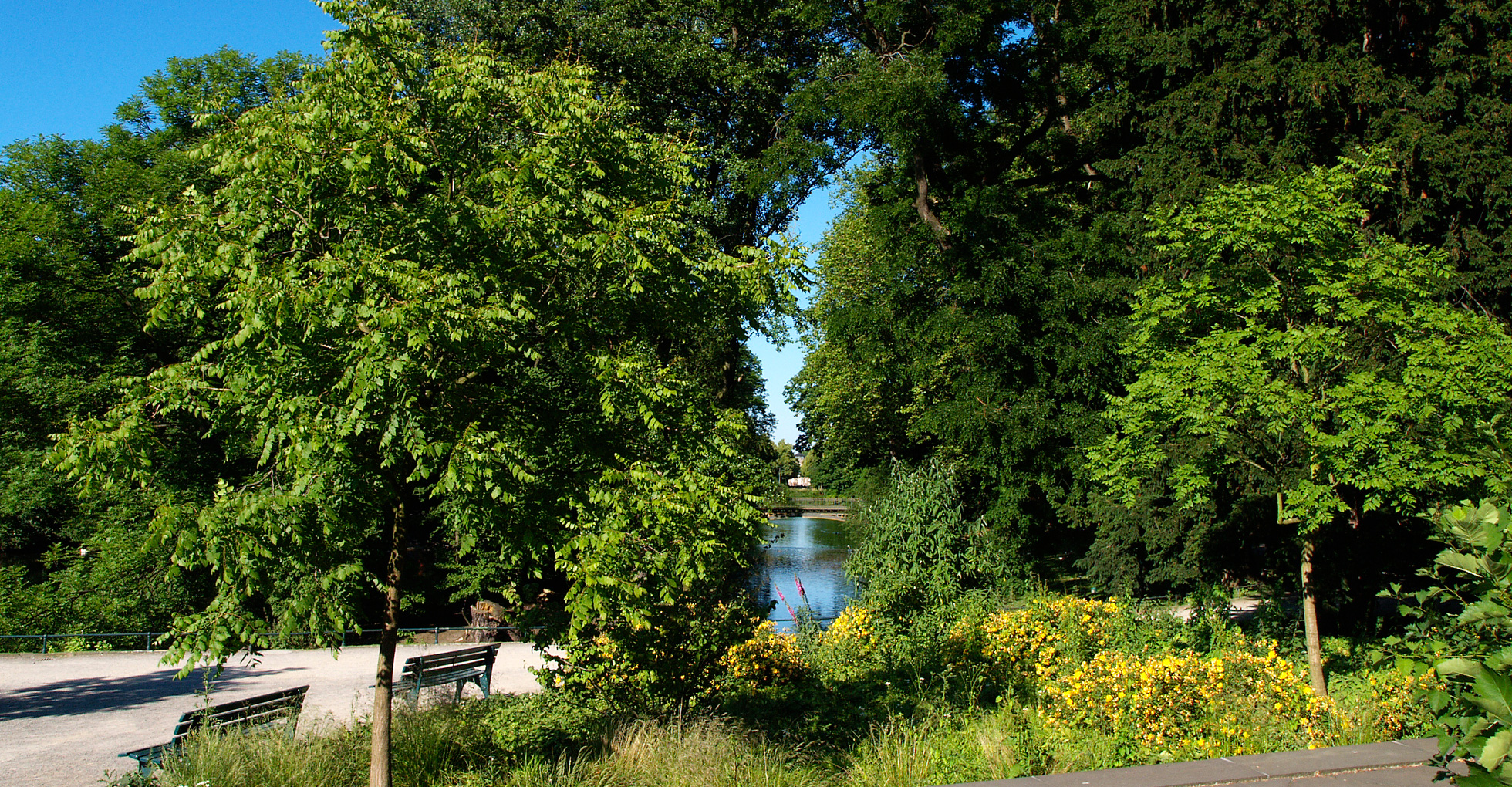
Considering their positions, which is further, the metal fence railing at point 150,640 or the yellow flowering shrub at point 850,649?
the metal fence railing at point 150,640

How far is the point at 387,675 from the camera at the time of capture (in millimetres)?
6160

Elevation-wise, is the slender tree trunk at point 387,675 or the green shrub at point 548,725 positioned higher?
the slender tree trunk at point 387,675

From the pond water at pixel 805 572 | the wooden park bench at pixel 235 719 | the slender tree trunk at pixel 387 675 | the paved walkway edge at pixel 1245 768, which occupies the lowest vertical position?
the pond water at pixel 805 572

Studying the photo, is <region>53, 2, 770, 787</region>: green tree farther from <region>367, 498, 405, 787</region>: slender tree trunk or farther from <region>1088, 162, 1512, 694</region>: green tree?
<region>1088, 162, 1512, 694</region>: green tree

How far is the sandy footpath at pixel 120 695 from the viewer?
8492 millimetres

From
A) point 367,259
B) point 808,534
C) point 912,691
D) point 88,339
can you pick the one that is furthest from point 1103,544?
point 808,534

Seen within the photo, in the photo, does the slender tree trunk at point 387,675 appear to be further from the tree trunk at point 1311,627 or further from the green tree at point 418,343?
the tree trunk at point 1311,627

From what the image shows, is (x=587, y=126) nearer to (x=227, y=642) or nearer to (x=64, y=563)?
(x=227, y=642)

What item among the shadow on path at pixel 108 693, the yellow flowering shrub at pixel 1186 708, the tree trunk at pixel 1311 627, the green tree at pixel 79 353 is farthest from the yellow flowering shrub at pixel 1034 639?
the green tree at pixel 79 353

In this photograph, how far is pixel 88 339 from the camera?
17156 mm

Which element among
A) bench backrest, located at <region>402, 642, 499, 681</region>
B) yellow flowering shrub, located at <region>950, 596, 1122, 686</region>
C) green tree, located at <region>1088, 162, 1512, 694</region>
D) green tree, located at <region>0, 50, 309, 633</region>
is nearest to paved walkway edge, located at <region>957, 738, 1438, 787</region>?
yellow flowering shrub, located at <region>950, 596, 1122, 686</region>

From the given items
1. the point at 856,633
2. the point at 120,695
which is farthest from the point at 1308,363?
the point at 120,695

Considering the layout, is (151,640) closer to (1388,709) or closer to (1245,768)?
(1245,768)

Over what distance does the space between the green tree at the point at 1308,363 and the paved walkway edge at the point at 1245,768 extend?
4083 millimetres
